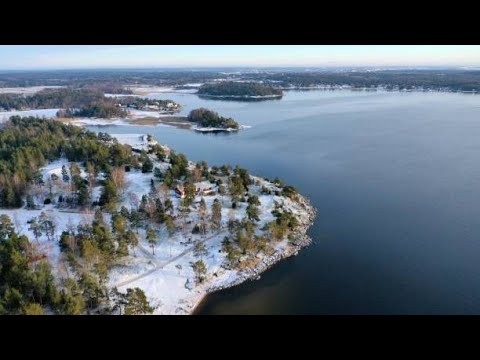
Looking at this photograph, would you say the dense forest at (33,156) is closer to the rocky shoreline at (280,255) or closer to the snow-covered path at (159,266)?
the snow-covered path at (159,266)

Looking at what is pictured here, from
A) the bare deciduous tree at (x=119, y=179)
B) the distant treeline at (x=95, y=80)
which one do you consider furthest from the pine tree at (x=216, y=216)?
the distant treeline at (x=95, y=80)

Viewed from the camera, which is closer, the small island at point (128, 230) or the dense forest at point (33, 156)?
the small island at point (128, 230)

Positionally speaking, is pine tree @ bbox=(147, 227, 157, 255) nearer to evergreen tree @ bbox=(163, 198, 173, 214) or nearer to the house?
evergreen tree @ bbox=(163, 198, 173, 214)

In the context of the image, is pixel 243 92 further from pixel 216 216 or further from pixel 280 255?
pixel 280 255

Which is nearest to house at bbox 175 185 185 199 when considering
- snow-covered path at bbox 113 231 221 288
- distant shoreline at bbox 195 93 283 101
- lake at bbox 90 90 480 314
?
snow-covered path at bbox 113 231 221 288

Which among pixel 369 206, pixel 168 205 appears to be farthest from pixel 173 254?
pixel 369 206

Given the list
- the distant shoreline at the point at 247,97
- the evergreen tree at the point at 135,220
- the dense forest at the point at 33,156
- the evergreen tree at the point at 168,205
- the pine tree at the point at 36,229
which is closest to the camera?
the pine tree at the point at 36,229
